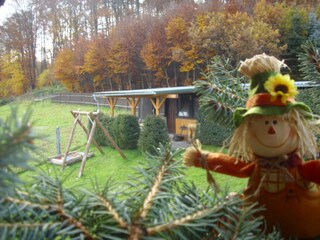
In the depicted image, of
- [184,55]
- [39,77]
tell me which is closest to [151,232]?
[184,55]

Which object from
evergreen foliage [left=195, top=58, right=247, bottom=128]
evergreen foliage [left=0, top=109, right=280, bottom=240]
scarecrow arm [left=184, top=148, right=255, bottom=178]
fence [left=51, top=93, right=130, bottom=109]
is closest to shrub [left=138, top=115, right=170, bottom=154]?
evergreen foliage [left=195, top=58, right=247, bottom=128]

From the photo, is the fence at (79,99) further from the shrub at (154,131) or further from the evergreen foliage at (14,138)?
the evergreen foliage at (14,138)

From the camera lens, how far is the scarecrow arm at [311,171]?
70cm

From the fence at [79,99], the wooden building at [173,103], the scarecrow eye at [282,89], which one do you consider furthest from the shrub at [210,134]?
the fence at [79,99]

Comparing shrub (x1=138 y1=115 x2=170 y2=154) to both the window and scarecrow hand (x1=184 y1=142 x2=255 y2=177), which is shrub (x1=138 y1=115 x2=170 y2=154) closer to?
the window

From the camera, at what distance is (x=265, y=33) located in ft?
43.9

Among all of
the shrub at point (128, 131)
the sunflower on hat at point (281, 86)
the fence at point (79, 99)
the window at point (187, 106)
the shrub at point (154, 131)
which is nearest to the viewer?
the sunflower on hat at point (281, 86)

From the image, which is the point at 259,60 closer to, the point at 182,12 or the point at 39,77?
the point at 182,12

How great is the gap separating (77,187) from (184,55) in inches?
640

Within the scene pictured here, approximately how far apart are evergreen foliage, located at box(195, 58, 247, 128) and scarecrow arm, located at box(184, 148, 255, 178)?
0.52 ft

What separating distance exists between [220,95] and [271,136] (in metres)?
0.21

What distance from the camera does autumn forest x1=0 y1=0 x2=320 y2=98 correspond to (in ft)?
43.0

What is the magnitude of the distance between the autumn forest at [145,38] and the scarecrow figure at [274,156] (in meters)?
4.55

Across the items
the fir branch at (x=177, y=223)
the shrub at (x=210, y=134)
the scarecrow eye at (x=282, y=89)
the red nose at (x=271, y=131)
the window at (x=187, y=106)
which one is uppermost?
the scarecrow eye at (x=282, y=89)
